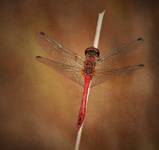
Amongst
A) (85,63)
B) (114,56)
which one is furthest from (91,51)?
(114,56)

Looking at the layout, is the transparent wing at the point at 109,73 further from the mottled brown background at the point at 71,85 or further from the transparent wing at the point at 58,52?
the transparent wing at the point at 58,52

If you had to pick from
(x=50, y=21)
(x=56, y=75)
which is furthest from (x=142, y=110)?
(x=50, y=21)

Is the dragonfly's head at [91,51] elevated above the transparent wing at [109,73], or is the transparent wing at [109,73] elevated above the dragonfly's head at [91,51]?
the dragonfly's head at [91,51]

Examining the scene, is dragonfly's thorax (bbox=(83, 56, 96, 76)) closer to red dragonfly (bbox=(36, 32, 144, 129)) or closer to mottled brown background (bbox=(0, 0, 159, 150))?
red dragonfly (bbox=(36, 32, 144, 129))

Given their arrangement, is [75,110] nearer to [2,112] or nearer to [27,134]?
[27,134]

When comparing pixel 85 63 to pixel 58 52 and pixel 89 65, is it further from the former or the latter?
pixel 58 52

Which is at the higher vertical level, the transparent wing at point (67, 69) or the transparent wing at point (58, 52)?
the transparent wing at point (58, 52)

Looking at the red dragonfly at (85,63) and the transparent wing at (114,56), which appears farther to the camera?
the transparent wing at (114,56)

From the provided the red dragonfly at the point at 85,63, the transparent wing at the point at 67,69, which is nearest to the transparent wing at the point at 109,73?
the red dragonfly at the point at 85,63

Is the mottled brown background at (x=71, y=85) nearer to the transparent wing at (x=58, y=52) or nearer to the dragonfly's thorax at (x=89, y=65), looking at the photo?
the transparent wing at (x=58, y=52)
